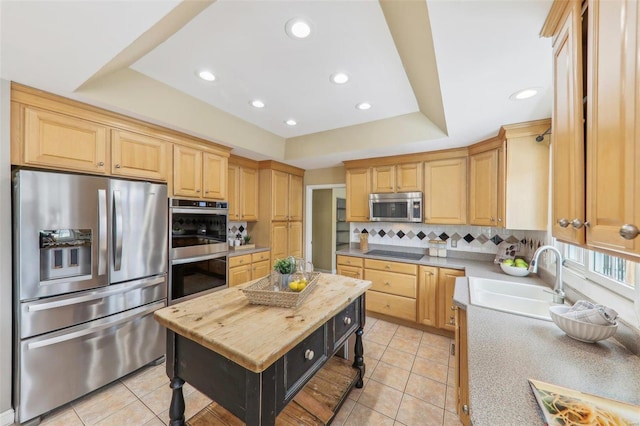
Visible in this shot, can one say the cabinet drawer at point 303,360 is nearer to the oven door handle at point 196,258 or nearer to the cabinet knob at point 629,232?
the cabinet knob at point 629,232

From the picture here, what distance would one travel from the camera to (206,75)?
78.4 inches

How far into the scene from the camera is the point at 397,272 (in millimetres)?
3090

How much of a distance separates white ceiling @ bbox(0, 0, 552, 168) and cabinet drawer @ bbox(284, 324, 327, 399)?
1.67 m

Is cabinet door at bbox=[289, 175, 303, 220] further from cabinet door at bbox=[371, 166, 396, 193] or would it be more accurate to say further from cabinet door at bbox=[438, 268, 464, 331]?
cabinet door at bbox=[438, 268, 464, 331]

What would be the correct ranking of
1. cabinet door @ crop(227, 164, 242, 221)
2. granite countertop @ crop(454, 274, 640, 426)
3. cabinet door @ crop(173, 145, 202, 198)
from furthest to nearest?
cabinet door @ crop(227, 164, 242, 221)
cabinet door @ crop(173, 145, 202, 198)
granite countertop @ crop(454, 274, 640, 426)

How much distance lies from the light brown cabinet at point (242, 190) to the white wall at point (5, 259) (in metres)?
2.04

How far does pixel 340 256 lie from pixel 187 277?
6.41 feet

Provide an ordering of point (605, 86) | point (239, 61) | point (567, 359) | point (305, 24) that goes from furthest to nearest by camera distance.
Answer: point (239, 61) → point (305, 24) → point (567, 359) → point (605, 86)

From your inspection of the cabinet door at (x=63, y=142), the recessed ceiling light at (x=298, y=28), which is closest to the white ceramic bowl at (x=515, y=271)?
the recessed ceiling light at (x=298, y=28)

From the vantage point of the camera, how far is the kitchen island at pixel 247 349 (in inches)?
40.8

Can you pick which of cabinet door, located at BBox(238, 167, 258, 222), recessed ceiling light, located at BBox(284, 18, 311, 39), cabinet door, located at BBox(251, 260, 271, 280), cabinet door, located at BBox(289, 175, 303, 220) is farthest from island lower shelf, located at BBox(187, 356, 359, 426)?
cabinet door, located at BBox(289, 175, 303, 220)

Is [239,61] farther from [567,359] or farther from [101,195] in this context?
[567,359]

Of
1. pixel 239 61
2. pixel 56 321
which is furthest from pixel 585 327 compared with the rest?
pixel 56 321

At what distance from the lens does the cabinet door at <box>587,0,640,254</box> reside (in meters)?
0.60
